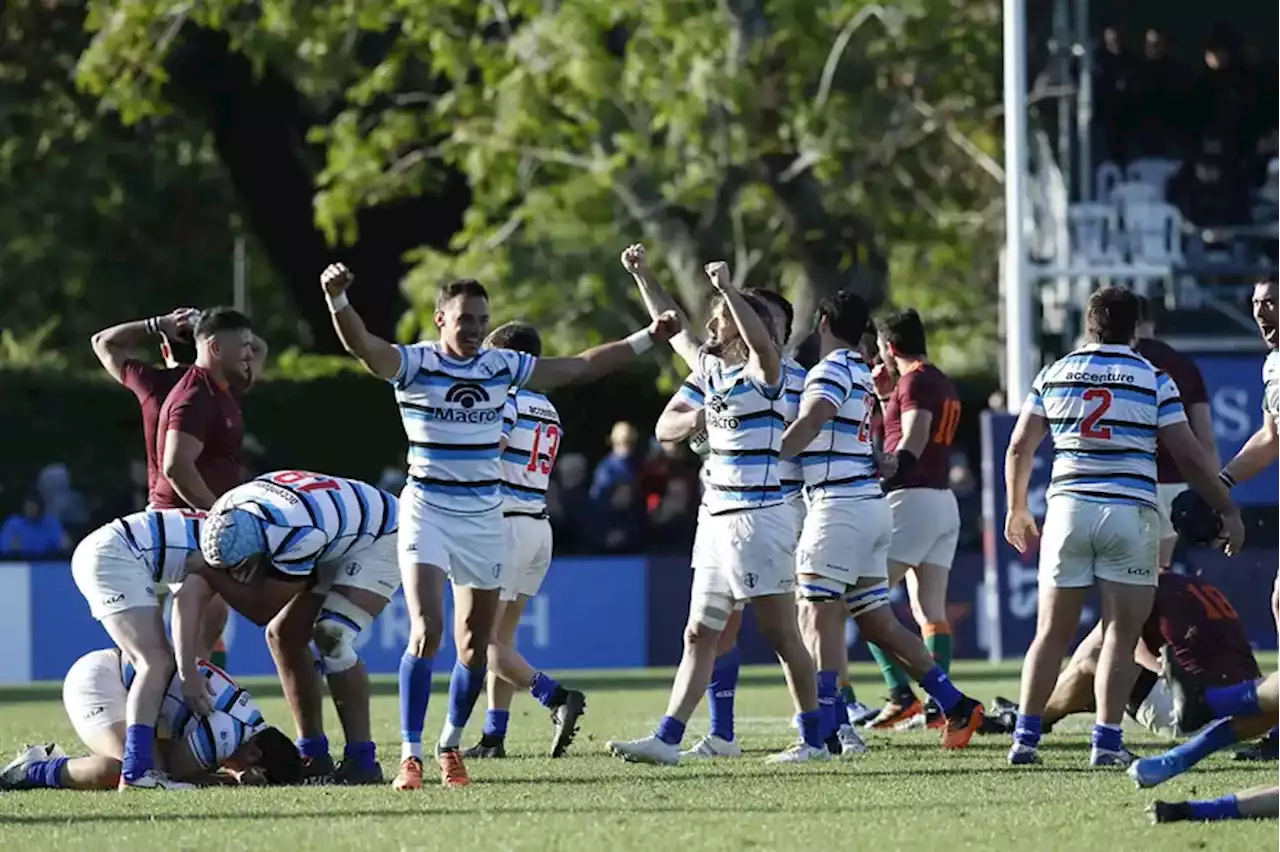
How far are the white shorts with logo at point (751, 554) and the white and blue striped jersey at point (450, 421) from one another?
3.91 feet

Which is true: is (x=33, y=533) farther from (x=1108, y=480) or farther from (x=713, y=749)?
(x=1108, y=480)

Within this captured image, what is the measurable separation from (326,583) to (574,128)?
60.1ft

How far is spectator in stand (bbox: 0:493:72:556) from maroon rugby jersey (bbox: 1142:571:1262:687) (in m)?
13.8

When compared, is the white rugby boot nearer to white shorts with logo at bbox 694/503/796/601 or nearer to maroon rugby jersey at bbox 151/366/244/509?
white shorts with logo at bbox 694/503/796/601

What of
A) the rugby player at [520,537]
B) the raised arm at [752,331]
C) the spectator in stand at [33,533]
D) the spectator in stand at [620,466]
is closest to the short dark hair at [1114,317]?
the raised arm at [752,331]

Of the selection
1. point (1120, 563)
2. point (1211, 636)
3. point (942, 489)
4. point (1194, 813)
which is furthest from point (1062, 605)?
point (942, 489)

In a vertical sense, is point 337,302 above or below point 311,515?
above

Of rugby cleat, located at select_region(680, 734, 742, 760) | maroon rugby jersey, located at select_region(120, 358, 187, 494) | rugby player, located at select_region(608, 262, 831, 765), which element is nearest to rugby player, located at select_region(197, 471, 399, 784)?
rugby player, located at select_region(608, 262, 831, 765)

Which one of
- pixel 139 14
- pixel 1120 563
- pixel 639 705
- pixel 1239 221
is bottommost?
pixel 639 705

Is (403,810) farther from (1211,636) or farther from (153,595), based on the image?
(1211,636)

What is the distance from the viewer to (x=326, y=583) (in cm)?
1148

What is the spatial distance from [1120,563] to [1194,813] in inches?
90.2

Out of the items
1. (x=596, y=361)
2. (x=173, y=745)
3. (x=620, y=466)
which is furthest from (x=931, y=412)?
(x=620, y=466)

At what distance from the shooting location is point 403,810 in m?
10.0
